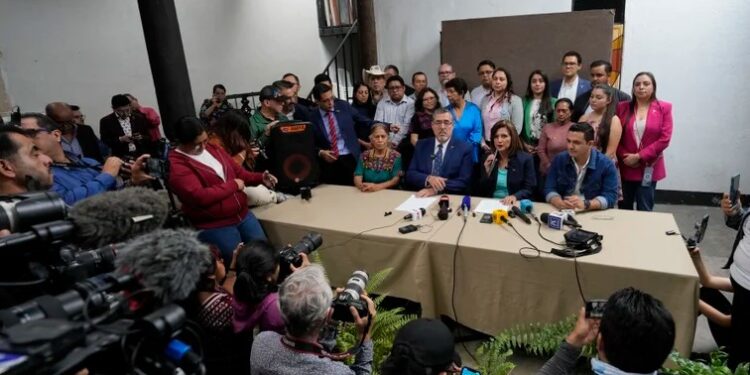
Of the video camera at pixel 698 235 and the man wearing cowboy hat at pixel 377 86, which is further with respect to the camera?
the man wearing cowboy hat at pixel 377 86

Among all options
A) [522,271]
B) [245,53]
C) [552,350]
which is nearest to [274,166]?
[522,271]

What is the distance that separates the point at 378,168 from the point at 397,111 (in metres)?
1.03

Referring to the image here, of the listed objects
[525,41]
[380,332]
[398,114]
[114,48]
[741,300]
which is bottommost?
[380,332]

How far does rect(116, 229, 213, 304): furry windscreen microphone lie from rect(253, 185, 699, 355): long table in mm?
1519

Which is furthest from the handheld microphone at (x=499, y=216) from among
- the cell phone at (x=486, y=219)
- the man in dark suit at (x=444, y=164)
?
the man in dark suit at (x=444, y=164)

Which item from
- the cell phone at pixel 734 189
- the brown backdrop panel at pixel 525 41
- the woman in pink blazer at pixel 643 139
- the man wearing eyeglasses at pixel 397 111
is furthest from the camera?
the brown backdrop panel at pixel 525 41

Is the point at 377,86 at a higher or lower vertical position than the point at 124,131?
higher

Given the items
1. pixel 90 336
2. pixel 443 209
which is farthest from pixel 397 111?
pixel 90 336

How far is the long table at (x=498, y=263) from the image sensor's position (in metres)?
1.98

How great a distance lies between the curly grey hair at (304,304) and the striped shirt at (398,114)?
9.86 feet

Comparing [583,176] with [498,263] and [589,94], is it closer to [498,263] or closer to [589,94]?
[498,263]

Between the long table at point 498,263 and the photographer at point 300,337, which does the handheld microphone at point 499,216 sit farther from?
the photographer at point 300,337

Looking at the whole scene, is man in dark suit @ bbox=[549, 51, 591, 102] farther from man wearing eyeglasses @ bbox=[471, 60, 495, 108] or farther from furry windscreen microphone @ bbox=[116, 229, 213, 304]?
furry windscreen microphone @ bbox=[116, 229, 213, 304]

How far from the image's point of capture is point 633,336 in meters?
1.18
